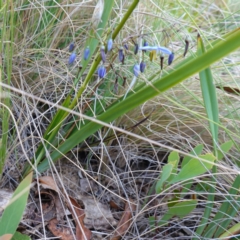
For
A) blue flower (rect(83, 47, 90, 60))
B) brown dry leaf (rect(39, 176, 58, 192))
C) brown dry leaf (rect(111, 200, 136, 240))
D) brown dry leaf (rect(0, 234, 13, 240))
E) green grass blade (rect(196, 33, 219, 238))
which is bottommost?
brown dry leaf (rect(111, 200, 136, 240))

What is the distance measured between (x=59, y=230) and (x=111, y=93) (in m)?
0.35

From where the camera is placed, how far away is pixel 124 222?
99 cm

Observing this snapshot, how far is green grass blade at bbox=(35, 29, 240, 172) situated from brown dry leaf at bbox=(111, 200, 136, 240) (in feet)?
0.65

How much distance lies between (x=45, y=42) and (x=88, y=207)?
50cm

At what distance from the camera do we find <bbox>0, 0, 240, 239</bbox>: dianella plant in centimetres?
78

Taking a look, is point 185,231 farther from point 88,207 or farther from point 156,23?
point 156,23

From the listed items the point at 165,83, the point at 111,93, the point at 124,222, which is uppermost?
the point at 165,83

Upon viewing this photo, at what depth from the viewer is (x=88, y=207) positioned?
1.02m

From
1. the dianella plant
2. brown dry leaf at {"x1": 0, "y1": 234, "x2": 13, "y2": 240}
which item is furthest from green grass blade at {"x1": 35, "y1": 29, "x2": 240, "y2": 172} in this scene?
brown dry leaf at {"x1": 0, "y1": 234, "x2": 13, "y2": 240}

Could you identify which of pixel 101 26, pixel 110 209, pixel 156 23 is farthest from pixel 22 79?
pixel 156 23

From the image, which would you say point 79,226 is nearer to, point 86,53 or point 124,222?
Result: point 124,222

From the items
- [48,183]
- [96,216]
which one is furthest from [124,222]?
[48,183]

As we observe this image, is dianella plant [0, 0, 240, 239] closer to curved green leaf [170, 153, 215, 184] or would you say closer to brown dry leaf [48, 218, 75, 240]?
curved green leaf [170, 153, 215, 184]

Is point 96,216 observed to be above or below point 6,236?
below
